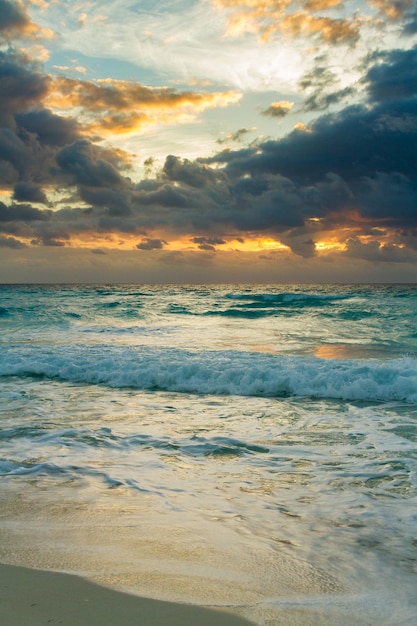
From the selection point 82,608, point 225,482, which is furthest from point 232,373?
point 82,608

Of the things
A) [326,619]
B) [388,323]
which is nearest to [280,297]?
Result: [388,323]

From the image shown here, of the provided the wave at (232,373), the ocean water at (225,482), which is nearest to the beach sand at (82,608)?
the ocean water at (225,482)

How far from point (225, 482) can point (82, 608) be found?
8.41 feet

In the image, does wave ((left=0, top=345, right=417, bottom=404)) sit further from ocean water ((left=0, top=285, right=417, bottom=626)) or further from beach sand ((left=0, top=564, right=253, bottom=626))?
beach sand ((left=0, top=564, right=253, bottom=626))

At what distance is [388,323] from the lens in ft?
88.3

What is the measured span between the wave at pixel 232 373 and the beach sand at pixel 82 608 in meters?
7.71

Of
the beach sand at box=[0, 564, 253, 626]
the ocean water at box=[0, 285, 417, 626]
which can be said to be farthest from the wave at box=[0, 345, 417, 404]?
the beach sand at box=[0, 564, 253, 626]

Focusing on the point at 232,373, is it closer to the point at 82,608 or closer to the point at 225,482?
the point at 225,482

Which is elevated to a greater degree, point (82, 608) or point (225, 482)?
point (82, 608)

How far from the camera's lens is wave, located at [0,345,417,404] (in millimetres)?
10242

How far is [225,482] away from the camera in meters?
5.06

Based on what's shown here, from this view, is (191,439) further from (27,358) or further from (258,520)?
(27,358)

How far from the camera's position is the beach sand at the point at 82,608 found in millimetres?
2510

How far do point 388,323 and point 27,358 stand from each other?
19612mm
